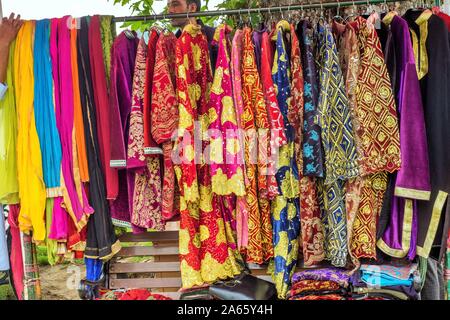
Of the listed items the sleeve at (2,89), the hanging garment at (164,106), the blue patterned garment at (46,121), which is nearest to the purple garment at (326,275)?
the hanging garment at (164,106)

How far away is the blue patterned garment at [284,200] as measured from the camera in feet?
8.25

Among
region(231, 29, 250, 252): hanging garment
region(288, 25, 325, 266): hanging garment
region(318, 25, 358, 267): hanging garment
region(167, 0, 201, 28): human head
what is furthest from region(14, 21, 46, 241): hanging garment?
region(318, 25, 358, 267): hanging garment

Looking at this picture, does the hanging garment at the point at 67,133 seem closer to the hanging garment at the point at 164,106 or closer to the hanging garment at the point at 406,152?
the hanging garment at the point at 164,106

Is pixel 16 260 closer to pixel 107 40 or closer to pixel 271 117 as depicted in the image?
pixel 107 40

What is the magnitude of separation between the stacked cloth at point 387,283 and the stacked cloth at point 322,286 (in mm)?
56

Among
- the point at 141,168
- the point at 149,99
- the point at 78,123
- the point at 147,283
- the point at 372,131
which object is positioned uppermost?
the point at 149,99

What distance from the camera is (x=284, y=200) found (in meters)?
2.59

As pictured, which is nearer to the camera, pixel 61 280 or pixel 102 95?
pixel 102 95

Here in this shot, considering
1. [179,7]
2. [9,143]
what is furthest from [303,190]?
[9,143]

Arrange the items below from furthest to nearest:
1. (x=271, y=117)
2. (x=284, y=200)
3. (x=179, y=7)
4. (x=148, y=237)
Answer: (x=179, y=7) < (x=148, y=237) < (x=284, y=200) < (x=271, y=117)

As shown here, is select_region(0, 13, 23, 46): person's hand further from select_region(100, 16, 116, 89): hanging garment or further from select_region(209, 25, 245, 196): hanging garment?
select_region(209, 25, 245, 196): hanging garment

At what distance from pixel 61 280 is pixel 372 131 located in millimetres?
2034

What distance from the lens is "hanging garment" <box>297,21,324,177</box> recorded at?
8.04 ft

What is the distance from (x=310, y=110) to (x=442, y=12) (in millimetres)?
864
